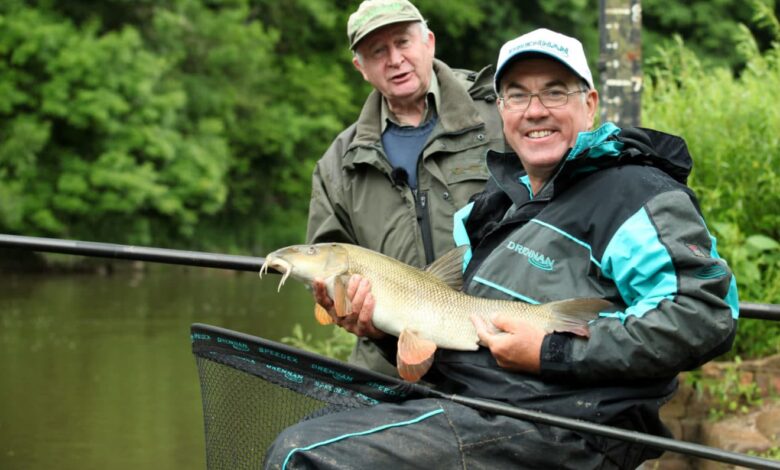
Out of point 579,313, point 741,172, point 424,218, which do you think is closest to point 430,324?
point 579,313

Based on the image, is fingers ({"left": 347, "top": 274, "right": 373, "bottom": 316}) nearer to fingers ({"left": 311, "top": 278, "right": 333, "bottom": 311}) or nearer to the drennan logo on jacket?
fingers ({"left": 311, "top": 278, "right": 333, "bottom": 311})

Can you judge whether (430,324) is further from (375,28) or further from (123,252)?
(375,28)

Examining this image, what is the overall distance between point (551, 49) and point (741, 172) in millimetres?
3794

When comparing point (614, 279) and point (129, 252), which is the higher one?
point (614, 279)

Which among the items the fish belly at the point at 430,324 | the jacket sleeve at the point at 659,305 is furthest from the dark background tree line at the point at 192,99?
the jacket sleeve at the point at 659,305

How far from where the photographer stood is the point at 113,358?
464 inches

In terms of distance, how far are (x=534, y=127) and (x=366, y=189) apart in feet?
4.83

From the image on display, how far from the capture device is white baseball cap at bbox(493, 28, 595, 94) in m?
2.67

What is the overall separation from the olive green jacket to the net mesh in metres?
1.31

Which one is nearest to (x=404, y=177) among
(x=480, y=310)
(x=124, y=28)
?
(x=480, y=310)

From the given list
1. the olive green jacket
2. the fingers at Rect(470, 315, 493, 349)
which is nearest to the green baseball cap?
the olive green jacket

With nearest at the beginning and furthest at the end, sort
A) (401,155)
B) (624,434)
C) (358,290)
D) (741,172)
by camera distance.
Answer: (624,434)
(358,290)
(401,155)
(741,172)

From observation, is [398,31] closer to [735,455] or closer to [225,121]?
[735,455]

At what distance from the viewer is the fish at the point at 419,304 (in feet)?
8.18
